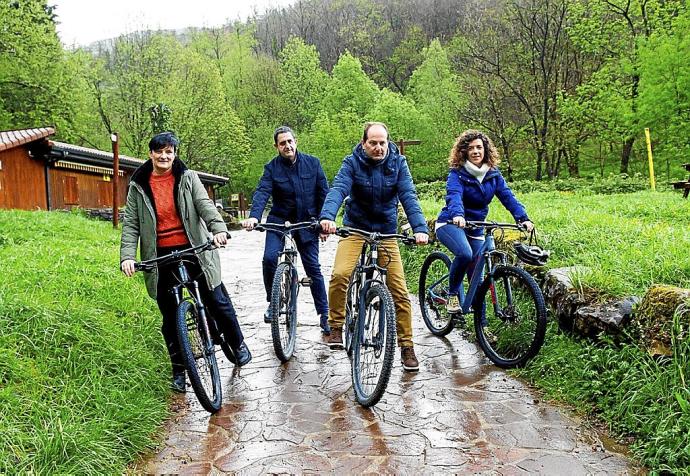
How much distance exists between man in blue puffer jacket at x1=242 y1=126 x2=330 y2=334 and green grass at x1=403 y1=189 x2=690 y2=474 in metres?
2.33

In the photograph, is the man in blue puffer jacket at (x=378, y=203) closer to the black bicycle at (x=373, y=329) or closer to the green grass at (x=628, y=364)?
the black bicycle at (x=373, y=329)

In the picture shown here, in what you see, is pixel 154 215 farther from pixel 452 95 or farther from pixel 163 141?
pixel 452 95

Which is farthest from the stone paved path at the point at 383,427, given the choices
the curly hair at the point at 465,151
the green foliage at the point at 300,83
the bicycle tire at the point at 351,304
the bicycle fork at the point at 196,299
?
the green foliage at the point at 300,83

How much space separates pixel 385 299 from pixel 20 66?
30987mm

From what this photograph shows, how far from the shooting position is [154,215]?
4.50 m

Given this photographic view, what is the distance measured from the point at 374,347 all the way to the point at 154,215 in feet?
6.14

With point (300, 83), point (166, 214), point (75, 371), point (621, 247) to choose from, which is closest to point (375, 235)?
point (166, 214)

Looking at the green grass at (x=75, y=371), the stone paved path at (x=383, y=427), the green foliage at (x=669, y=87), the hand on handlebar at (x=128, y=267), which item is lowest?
the stone paved path at (x=383, y=427)

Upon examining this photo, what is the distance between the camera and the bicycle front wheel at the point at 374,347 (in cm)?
406

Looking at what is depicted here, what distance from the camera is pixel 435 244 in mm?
10070

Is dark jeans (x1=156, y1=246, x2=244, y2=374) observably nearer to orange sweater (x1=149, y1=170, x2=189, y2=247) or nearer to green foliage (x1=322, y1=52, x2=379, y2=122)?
orange sweater (x1=149, y1=170, x2=189, y2=247)

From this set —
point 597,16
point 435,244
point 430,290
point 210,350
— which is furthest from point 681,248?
point 597,16

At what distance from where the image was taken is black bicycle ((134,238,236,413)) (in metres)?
4.14

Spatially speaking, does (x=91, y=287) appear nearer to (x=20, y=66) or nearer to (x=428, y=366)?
(x=428, y=366)
